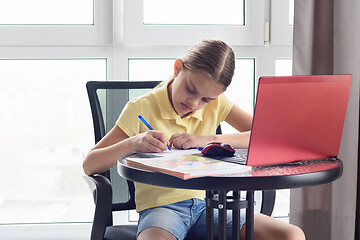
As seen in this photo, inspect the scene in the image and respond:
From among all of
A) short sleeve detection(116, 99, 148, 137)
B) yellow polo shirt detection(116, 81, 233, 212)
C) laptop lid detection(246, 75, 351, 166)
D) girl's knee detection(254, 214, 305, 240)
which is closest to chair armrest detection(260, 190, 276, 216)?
girl's knee detection(254, 214, 305, 240)

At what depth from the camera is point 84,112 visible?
232cm

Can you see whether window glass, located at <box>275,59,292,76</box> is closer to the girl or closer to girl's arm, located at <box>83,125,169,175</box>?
the girl

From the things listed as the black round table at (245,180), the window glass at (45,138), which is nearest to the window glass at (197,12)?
the window glass at (45,138)

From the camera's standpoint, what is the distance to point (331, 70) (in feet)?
6.90

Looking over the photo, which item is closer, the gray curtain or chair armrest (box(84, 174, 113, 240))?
chair armrest (box(84, 174, 113, 240))

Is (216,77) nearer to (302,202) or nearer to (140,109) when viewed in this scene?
(140,109)

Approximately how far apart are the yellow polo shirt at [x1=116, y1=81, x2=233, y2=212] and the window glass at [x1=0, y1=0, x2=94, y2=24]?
0.90 m

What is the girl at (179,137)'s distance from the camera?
124 cm

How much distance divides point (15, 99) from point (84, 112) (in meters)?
0.34

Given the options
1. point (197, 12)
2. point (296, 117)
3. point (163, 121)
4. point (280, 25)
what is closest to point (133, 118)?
point (163, 121)

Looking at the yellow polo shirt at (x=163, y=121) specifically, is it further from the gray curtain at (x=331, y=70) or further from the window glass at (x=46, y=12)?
the window glass at (x=46, y=12)

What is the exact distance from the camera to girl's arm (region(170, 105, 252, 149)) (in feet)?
4.33

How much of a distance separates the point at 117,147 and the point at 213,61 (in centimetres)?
38

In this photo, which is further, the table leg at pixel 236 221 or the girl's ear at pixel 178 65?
the girl's ear at pixel 178 65
